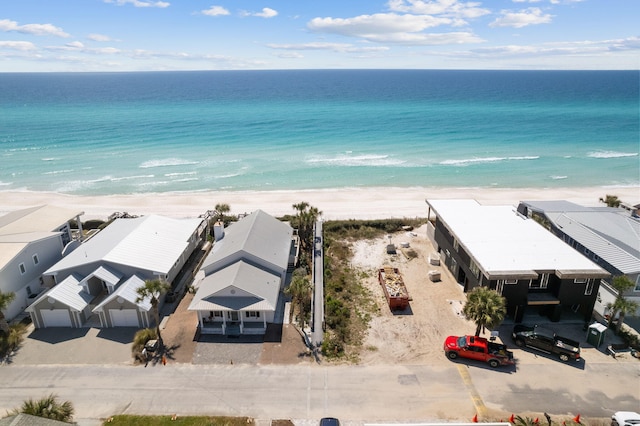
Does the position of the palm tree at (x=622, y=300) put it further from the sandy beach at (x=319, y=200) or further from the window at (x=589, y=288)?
the sandy beach at (x=319, y=200)

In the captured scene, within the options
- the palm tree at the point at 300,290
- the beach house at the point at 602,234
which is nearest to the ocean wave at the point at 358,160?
the beach house at the point at 602,234

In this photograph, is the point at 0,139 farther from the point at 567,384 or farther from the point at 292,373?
the point at 567,384

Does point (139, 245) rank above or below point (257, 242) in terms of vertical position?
below

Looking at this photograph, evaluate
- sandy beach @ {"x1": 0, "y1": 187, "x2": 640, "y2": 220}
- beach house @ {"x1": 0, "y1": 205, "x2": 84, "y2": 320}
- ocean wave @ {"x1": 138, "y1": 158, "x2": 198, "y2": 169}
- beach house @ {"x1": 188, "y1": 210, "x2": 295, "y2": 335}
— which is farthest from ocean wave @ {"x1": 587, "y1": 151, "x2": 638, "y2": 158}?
beach house @ {"x1": 0, "y1": 205, "x2": 84, "y2": 320}

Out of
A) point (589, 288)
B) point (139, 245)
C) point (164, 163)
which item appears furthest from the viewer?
point (164, 163)

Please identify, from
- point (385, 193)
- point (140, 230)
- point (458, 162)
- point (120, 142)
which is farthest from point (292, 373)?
point (120, 142)

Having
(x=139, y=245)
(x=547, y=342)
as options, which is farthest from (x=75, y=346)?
(x=547, y=342)

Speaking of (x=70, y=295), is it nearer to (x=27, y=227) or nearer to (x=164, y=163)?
(x=27, y=227)
